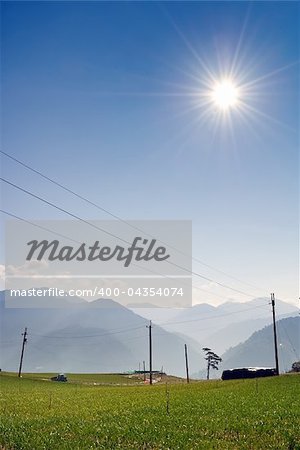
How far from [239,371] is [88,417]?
80.8 m

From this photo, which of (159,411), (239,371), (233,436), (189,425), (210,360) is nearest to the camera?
(233,436)

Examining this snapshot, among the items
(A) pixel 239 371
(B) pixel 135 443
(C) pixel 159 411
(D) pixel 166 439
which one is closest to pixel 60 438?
(B) pixel 135 443

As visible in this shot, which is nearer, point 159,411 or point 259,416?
point 259,416

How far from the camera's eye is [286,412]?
89.2ft

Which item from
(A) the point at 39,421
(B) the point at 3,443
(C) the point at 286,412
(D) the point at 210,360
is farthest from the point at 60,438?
(D) the point at 210,360

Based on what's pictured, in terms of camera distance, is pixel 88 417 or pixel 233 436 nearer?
pixel 233 436

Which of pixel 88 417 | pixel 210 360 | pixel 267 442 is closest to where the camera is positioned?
pixel 267 442

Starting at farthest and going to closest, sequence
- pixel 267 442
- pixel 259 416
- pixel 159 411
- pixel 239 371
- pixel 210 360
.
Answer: pixel 210 360
pixel 239 371
pixel 159 411
pixel 259 416
pixel 267 442

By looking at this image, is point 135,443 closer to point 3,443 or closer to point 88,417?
point 3,443

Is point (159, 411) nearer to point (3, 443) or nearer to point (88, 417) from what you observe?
point (88, 417)

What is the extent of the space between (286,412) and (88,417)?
13.0 metres

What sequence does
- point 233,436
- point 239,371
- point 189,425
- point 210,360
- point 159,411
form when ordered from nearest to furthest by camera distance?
1. point 233,436
2. point 189,425
3. point 159,411
4. point 239,371
5. point 210,360

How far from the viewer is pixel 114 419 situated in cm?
2653

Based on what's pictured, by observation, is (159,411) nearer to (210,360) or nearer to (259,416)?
(259,416)
